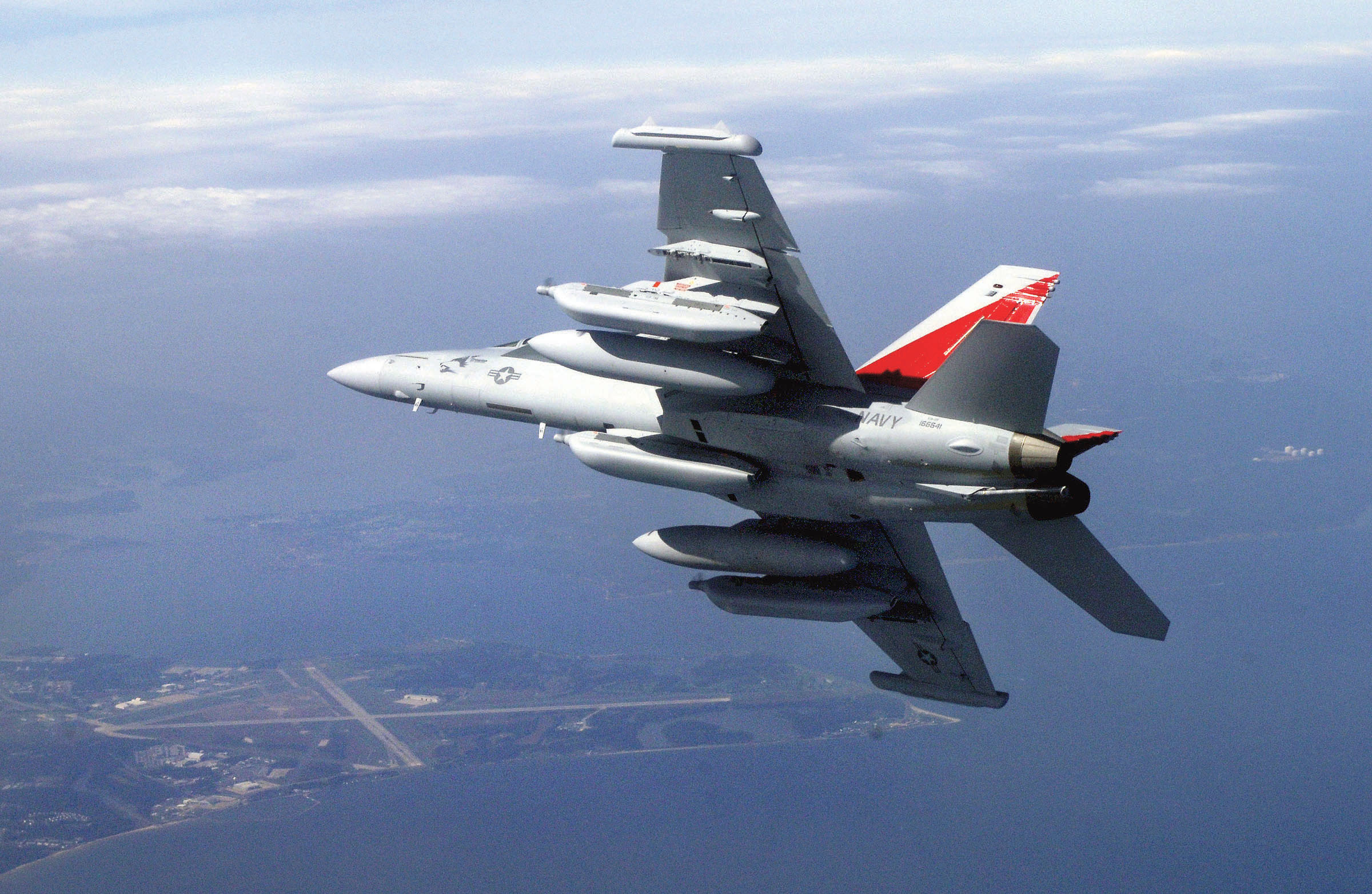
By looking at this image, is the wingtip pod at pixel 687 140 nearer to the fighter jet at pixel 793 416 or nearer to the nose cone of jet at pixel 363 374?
the fighter jet at pixel 793 416

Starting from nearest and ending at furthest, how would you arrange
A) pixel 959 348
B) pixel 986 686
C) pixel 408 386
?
pixel 959 348
pixel 408 386
pixel 986 686

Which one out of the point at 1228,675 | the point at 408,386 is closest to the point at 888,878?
the point at 1228,675

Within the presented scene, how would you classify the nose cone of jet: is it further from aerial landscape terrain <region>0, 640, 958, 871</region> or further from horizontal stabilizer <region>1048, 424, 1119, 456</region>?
aerial landscape terrain <region>0, 640, 958, 871</region>

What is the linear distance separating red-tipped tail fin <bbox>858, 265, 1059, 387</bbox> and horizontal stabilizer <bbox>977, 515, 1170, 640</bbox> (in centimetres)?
354

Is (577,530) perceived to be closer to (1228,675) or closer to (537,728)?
(537,728)

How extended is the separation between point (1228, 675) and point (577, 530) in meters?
80.5

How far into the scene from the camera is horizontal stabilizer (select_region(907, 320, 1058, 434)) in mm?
18438

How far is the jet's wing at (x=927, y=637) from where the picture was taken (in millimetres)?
25844

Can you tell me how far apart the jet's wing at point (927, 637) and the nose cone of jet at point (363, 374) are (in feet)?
36.4

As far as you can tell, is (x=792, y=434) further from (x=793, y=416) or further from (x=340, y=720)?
(x=340, y=720)

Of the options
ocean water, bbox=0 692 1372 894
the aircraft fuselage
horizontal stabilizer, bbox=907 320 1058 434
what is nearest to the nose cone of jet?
the aircraft fuselage

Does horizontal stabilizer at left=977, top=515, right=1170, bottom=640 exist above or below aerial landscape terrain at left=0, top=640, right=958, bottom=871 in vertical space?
above

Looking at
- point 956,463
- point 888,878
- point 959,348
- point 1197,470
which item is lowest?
point 888,878

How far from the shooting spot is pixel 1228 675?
128250mm
